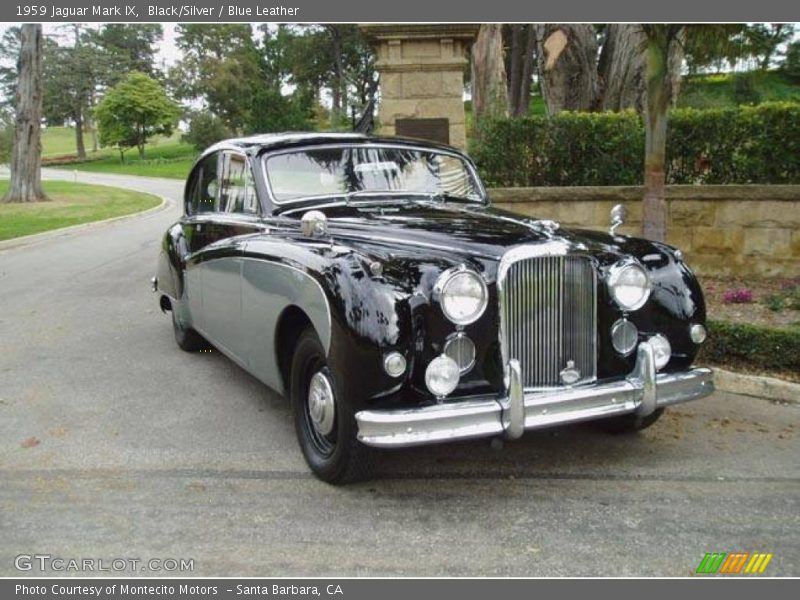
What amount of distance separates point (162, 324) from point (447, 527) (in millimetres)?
5123

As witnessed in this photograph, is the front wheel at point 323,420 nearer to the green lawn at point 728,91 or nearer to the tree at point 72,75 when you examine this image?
the green lawn at point 728,91

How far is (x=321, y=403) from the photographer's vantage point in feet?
12.1

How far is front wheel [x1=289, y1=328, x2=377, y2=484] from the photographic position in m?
3.49

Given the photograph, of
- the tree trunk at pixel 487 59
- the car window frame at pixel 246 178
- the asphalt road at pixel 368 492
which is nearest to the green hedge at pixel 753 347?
the asphalt road at pixel 368 492

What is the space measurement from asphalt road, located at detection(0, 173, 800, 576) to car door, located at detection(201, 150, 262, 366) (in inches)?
20.2

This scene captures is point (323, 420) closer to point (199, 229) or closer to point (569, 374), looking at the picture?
point (569, 374)

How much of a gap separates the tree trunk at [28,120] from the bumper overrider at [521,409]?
23056 mm

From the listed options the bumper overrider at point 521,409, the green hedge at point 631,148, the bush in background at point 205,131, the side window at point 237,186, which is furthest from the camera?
the bush in background at point 205,131

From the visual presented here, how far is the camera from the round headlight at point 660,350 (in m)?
3.85

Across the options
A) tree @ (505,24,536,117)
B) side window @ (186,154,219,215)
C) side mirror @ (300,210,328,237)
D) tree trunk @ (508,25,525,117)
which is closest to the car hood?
side mirror @ (300,210,328,237)

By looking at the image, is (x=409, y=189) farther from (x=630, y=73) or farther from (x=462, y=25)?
(x=630, y=73)

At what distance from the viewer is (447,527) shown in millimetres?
3289

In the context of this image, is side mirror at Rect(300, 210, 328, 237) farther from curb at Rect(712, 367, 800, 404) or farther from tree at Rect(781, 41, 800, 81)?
tree at Rect(781, 41, 800, 81)
